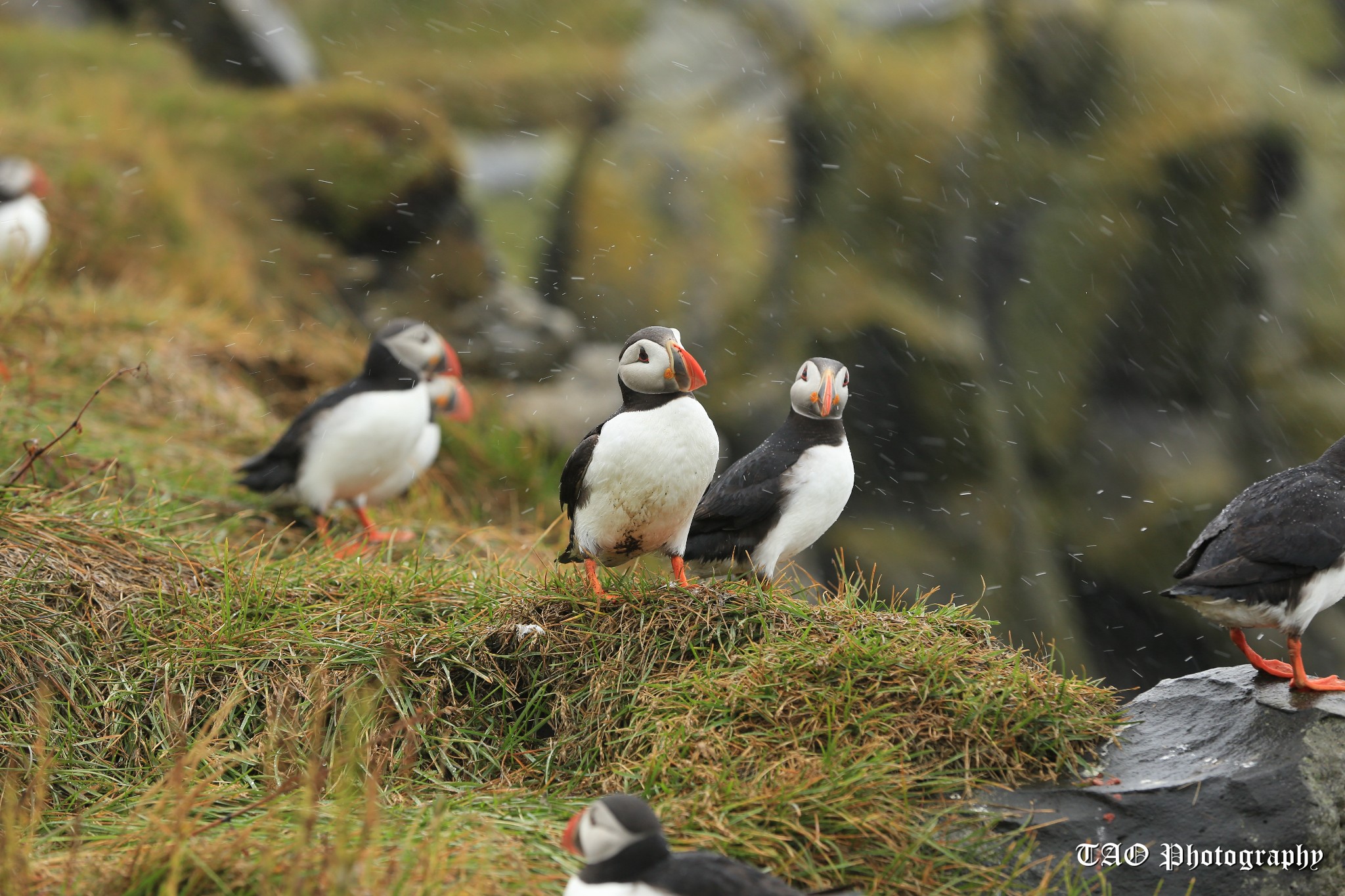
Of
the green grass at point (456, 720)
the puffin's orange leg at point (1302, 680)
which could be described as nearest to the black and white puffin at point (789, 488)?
the green grass at point (456, 720)

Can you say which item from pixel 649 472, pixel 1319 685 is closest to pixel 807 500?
pixel 649 472

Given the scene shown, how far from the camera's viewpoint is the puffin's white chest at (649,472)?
3.70 meters

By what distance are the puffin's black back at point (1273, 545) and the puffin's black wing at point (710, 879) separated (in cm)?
147

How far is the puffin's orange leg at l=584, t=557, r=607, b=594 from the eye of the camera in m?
3.88

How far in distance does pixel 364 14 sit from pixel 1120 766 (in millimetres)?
13636

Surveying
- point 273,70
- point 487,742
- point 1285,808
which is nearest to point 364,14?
point 273,70

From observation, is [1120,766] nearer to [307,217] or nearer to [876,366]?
[876,366]

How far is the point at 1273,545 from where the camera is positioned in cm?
336

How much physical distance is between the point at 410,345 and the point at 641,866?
4216mm

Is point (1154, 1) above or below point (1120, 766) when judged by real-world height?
above

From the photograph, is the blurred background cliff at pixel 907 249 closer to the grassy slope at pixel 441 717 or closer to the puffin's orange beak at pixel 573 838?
the grassy slope at pixel 441 717

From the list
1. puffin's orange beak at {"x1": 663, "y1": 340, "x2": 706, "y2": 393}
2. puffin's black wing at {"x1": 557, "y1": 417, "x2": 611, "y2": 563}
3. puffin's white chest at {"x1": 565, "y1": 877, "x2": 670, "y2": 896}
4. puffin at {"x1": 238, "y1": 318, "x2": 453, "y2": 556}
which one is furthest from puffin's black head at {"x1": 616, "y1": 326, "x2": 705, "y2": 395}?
puffin at {"x1": 238, "y1": 318, "x2": 453, "y2": 556}

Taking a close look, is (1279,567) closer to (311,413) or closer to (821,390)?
(821,390)

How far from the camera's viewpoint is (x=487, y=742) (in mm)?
3635
